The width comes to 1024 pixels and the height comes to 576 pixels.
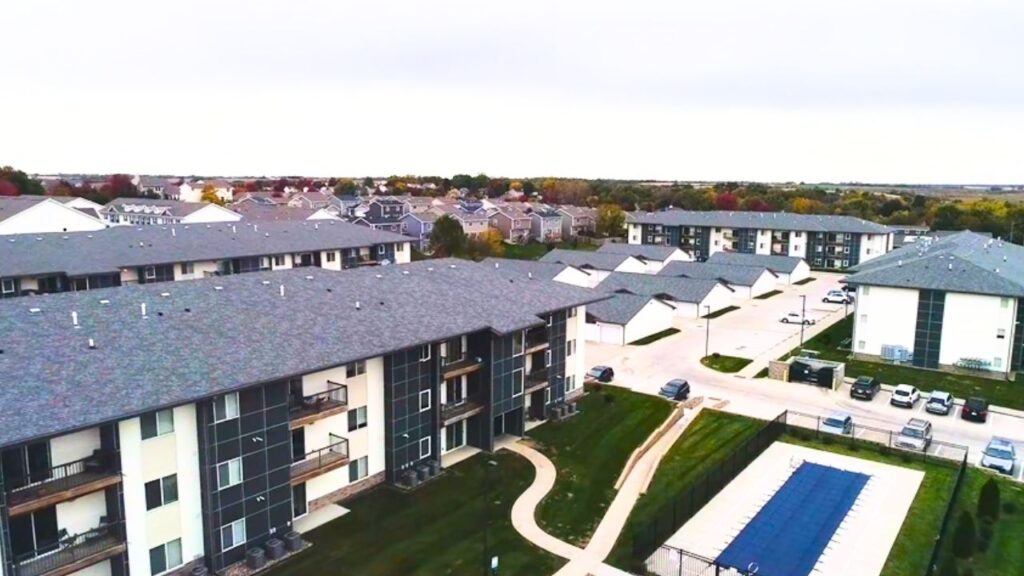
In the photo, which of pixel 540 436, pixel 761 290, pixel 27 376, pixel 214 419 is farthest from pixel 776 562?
pixel 761 290

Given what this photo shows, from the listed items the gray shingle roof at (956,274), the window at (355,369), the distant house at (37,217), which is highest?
the distant house at (37,217)

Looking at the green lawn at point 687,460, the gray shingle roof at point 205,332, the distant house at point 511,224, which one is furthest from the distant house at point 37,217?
the distant house at point 511,224

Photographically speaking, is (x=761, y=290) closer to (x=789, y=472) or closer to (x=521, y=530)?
(x=789, y=472)

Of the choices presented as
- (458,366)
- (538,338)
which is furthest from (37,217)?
(458,366)

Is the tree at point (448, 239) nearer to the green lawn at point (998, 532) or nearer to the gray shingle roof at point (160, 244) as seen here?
the gray shingle roof at point (160, 244)

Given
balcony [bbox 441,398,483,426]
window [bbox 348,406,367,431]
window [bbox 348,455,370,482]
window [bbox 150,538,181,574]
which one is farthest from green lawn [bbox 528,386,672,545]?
window [bbox 150,538,181,574]

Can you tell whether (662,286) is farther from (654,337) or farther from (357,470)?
(357,470)
